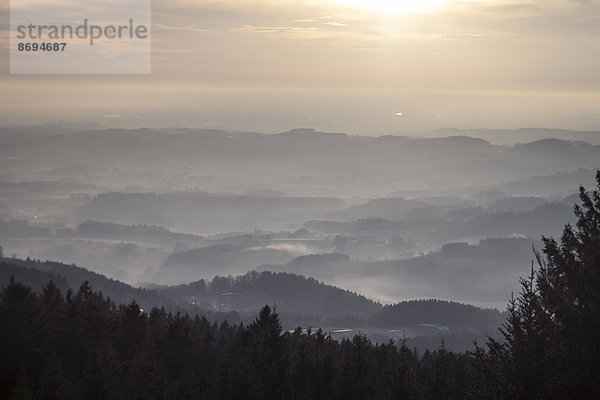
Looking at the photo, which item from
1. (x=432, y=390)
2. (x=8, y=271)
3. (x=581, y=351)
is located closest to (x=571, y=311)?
(x=581, y=351)

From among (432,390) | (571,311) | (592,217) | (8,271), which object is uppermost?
(8,271)

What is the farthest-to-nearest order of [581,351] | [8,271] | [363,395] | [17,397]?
[8,271], [363,395], [17,397], [581,351]

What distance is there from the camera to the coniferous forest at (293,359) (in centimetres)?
3272

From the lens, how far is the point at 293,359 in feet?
194

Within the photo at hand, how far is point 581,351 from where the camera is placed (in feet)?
105

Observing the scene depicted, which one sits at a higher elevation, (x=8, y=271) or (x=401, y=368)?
(x=8, y=271)

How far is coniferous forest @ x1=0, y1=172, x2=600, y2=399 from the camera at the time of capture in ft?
107

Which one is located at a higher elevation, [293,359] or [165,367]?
[293,359]

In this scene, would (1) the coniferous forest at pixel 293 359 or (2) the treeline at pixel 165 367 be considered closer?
(1) the coniferous forest at pixel 293 359

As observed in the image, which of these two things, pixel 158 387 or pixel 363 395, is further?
pixel 363 395

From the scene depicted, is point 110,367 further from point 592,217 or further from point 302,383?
point 592,217

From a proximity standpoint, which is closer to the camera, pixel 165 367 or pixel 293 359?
pixel 293 359

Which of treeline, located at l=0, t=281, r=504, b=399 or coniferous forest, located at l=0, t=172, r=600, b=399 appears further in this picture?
treeline, located at l=0, t=281, r=504, b=399

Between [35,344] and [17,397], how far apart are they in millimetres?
13186
